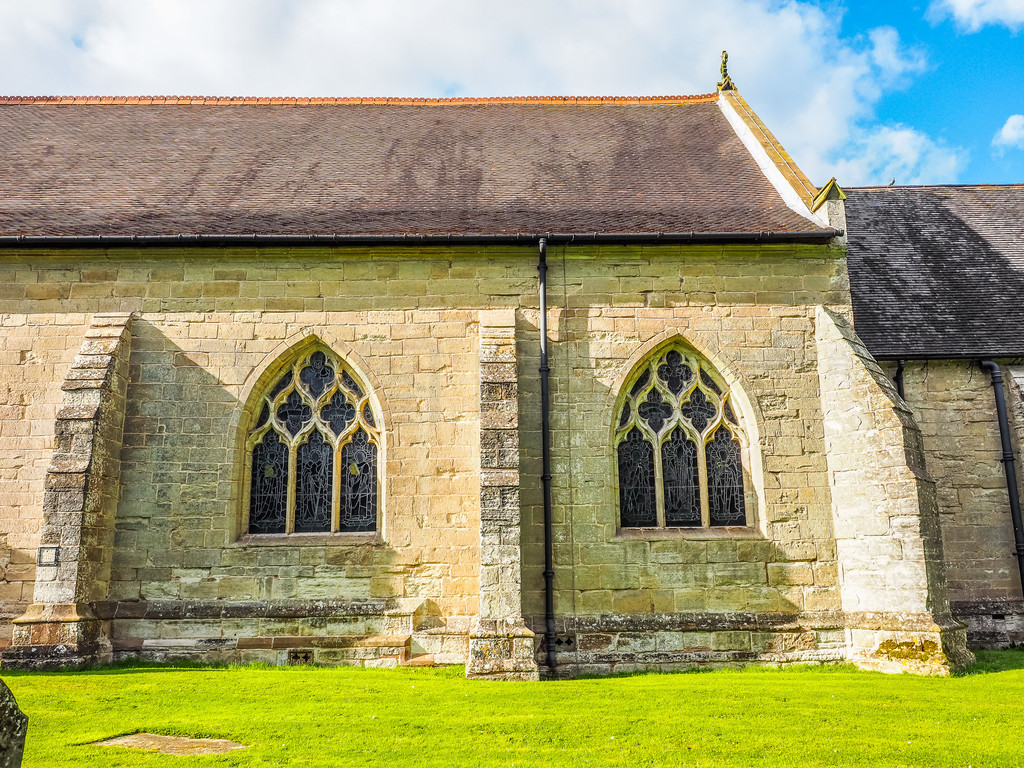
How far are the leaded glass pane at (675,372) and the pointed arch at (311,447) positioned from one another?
405 cm

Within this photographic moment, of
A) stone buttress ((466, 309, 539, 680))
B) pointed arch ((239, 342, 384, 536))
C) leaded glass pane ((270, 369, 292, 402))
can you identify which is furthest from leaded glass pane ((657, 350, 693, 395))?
leaded glass pane ((270, 369, 292, 402))

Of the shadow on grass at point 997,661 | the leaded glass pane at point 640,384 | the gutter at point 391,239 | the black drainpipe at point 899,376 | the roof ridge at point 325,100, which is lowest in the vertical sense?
the shadow on grass at point 997,661

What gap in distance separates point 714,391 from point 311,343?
5709mm

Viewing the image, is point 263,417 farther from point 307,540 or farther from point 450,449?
point 450,449

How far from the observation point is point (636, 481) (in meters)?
11.1

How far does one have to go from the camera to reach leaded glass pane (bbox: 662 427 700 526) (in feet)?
36.2

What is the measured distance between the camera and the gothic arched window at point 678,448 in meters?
11.0

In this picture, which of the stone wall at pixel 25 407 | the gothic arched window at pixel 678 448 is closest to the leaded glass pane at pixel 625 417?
the gothic arched window at pixel 678 448

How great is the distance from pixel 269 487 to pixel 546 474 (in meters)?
3.79

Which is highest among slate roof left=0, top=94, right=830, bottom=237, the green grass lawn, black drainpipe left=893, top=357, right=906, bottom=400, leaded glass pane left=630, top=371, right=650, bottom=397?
slate roof left=0, top=94, right=830, bottom=237

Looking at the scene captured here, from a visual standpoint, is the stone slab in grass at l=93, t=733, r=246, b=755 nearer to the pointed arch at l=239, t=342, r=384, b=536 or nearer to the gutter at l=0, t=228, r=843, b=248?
the pointed arch at l=239, t=342, r=384, b=536

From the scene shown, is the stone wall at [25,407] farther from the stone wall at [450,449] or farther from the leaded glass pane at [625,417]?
the leaded glass pane at [625,417]

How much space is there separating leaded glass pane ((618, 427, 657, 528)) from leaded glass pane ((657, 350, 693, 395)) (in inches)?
33.3

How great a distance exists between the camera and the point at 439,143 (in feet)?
48.9
